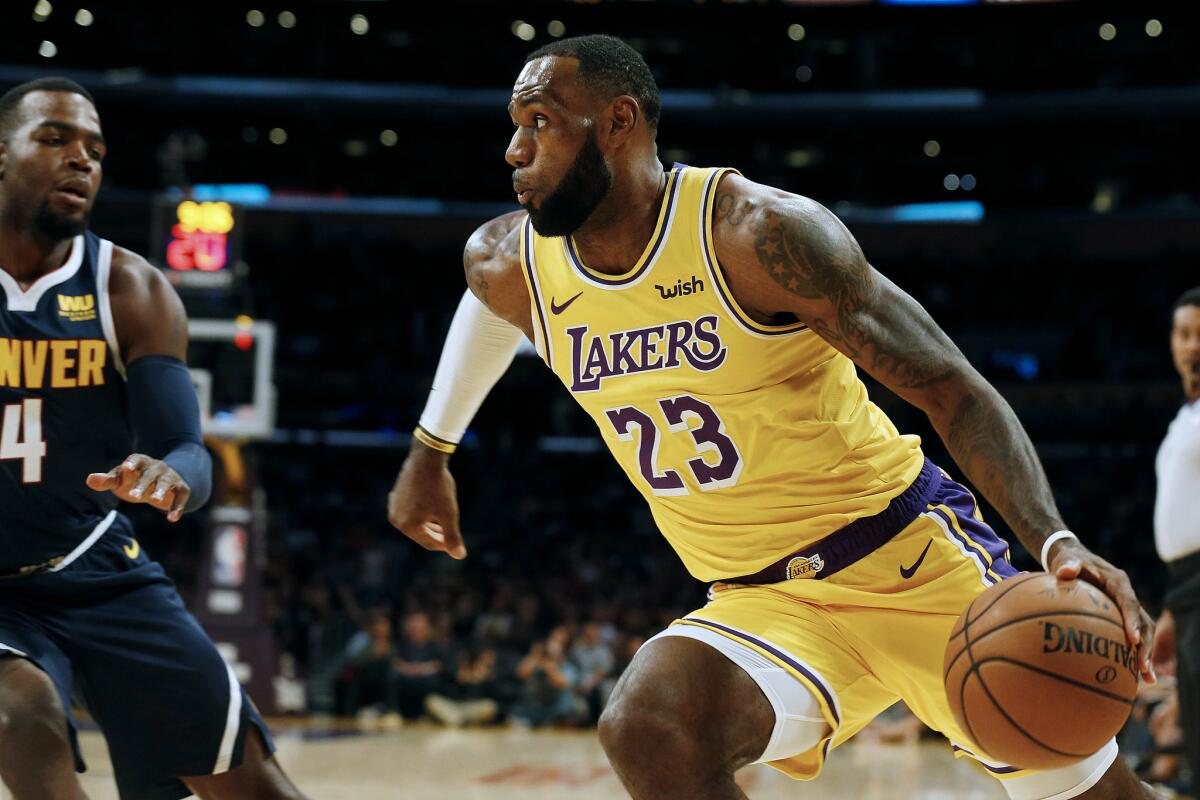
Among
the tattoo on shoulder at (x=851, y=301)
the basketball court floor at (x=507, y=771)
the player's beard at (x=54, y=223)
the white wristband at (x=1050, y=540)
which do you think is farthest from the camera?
the basketball court floor at (x=507, y=771)

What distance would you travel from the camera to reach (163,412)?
332 centimetres

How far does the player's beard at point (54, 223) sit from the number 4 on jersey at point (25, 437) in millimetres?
433

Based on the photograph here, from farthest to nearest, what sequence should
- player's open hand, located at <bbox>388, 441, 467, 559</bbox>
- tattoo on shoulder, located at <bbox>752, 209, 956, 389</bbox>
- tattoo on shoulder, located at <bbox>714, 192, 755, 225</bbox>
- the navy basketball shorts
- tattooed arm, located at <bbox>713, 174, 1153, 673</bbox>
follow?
1. player's open hand, located at <bbox>388, 441, 467, 559</bbox>
2. the navy basketball shorts
3. tattoo on shoulder, located at <bbox>714, 192, 755, 225</bbox>
4. tattoo on shoulder, located at <bbox>752, 209, 956, 389</bbox>
5. tattooed arm, located at <bbox>713, 174, 1153, 673</bbox>

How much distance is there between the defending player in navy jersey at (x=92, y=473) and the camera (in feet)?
10.4

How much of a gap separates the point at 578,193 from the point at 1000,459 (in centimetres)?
114

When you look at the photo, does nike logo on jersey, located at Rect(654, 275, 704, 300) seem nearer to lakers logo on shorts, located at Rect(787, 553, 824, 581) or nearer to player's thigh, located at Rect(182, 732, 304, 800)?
lakers logo on shorts, located at Rect(787, 553, 824, 581)

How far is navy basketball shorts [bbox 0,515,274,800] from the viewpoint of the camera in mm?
3180

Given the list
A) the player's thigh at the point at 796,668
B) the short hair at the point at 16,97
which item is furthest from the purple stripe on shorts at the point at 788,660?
the short hair at the point at 16,97

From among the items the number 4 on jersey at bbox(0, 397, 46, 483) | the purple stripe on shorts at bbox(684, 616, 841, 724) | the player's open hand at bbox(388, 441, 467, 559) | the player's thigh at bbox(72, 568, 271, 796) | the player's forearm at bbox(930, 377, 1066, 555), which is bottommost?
the player's thigh at bbox(72, 568, 271, 796)

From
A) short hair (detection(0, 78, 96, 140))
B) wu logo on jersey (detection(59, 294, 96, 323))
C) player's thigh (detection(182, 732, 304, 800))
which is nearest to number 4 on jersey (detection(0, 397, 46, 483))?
wu logo on jersey (detection(59, 294, 96, 323))

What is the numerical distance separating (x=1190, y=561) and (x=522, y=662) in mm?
9276

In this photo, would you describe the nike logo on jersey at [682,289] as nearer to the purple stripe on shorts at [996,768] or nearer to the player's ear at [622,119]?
the player's ear at [622,119]

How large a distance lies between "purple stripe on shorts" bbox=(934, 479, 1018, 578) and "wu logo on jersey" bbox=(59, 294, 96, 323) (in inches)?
87.5

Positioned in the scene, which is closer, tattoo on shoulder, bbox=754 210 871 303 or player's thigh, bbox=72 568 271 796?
tattoo on shoulder, bbox=754 210 871 303
